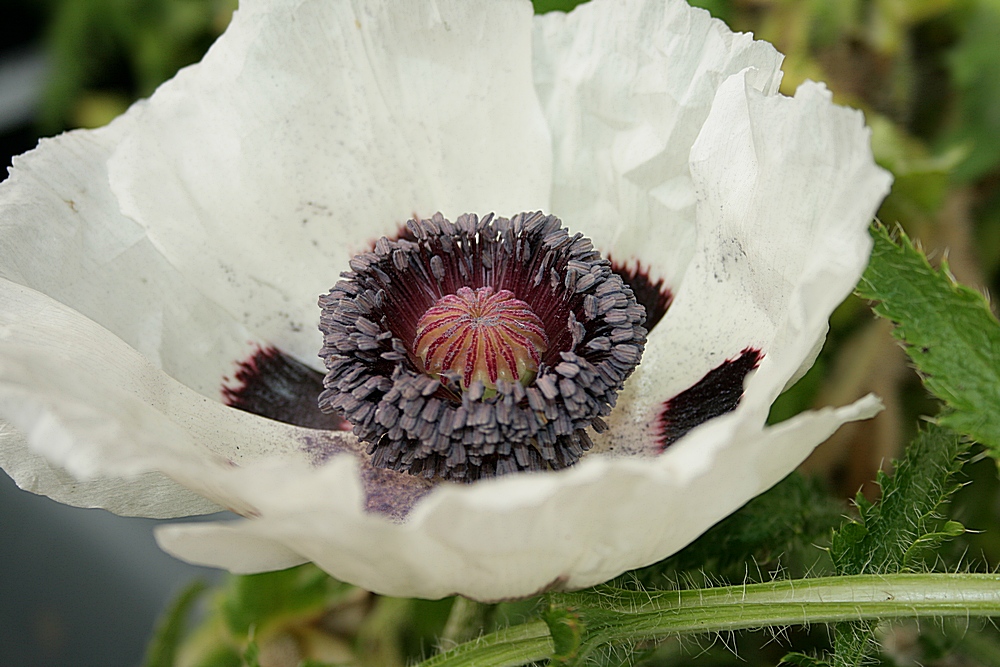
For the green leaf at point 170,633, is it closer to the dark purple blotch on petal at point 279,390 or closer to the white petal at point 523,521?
the dark purple blotch on petal at point 279,390

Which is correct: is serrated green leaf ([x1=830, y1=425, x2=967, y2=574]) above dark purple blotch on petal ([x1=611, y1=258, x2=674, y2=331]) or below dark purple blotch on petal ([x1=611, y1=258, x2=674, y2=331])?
below

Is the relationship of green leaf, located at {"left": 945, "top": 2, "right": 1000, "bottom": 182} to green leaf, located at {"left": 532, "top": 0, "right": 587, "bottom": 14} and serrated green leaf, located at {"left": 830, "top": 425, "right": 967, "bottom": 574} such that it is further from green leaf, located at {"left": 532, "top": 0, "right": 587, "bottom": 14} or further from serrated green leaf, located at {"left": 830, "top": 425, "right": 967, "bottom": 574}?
serrated green leaf, located at {"left": 830, "top": 425, "right": 967, "bottom": 574}

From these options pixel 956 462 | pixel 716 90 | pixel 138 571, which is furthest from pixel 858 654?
pixel 138 571

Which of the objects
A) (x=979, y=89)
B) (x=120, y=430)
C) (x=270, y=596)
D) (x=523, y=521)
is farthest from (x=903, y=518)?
(x=979, y=89)

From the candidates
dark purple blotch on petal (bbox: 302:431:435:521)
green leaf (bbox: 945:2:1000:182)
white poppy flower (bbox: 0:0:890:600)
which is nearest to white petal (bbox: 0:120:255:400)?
white poppy flower (bbox: 0:0:890:600)

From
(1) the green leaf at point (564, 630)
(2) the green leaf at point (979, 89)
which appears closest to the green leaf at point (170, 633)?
(1) the green leaf at point (564, 630)

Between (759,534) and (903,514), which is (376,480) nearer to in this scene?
(759,534)
